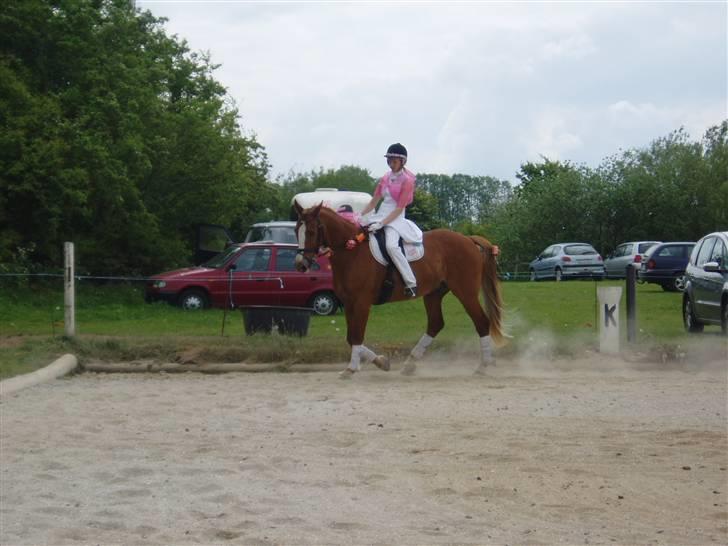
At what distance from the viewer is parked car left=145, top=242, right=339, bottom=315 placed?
73.9 ft

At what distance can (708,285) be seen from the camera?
17.5m

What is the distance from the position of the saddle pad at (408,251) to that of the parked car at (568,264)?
28433 millimetres

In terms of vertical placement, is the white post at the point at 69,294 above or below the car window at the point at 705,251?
below

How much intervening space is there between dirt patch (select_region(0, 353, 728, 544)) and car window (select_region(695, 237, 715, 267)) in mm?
6134

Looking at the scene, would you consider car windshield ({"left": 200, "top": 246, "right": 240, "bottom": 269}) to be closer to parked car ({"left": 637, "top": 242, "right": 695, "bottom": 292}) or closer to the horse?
the horse

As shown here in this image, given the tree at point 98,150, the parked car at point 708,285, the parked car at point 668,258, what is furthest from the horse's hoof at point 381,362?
the parked car at point 668,258

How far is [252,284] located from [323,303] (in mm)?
1740

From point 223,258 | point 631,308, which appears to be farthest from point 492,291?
point 223,258

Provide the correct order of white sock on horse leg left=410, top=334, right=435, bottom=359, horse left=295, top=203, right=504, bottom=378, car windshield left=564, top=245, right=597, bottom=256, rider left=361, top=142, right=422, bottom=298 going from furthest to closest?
car windshield left=564, top=245, right=597, bottom=256 < white sock on horse leg left=410, top=334, right=435, bottom=359 < rider left=361, top=142, right=422, bottom=298 < horse left=295, top=203, right=504, bottom=378

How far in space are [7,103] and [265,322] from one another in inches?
462

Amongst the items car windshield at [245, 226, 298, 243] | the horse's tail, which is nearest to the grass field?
the horse's tail

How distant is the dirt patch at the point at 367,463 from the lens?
624cm

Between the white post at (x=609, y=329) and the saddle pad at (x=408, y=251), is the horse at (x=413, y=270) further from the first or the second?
the white post at (x=609, y=329)

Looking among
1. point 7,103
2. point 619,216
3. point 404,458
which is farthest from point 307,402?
point 619,216
